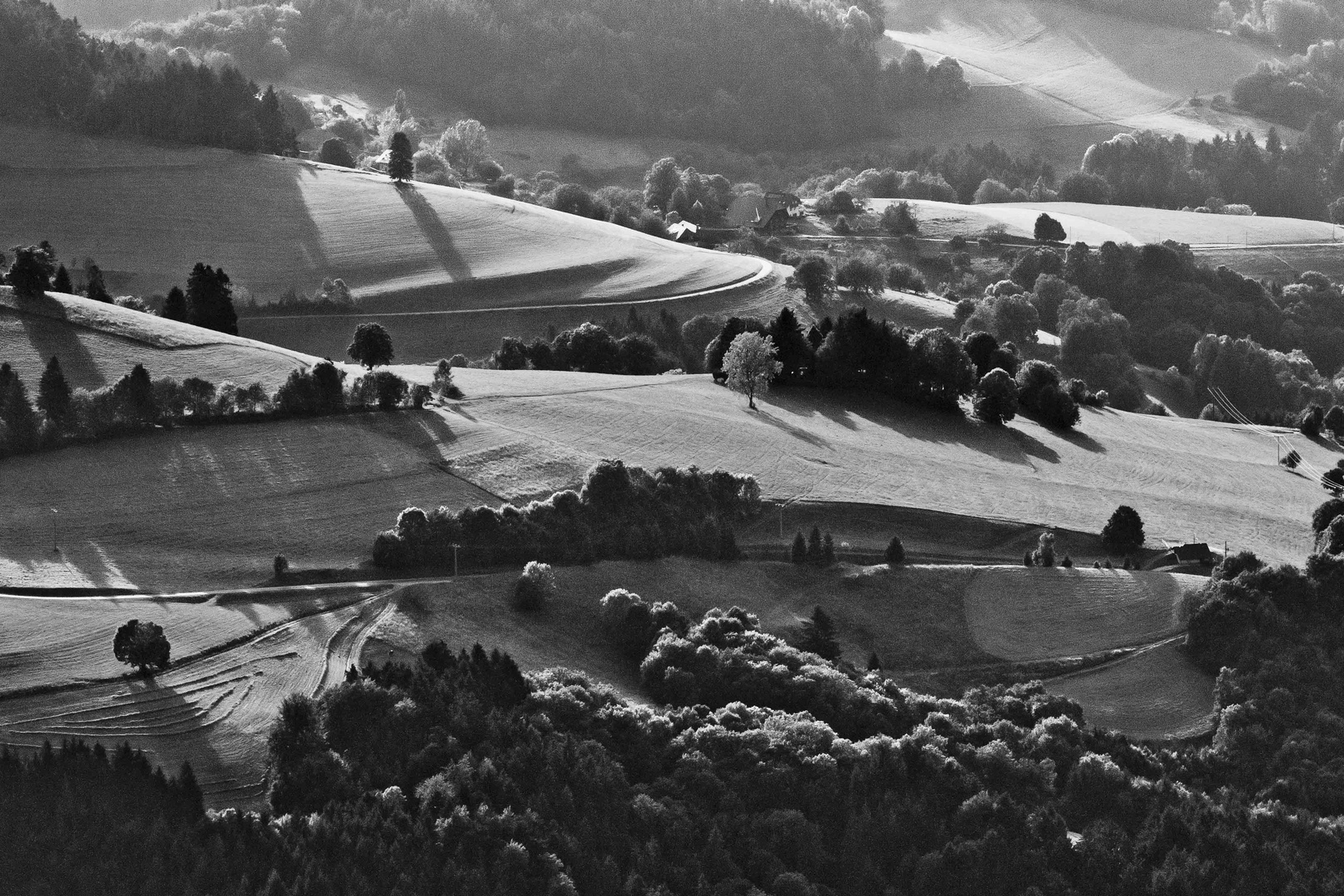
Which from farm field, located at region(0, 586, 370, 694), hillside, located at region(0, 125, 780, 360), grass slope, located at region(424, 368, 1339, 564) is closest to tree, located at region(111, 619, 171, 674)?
farm field, located at region(0, 586, 370, 694)

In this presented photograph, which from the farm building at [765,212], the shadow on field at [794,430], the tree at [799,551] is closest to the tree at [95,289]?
the shadow on field at [794,430]

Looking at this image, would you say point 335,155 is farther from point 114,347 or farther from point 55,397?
point 55,397

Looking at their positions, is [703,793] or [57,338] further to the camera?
[57,338]

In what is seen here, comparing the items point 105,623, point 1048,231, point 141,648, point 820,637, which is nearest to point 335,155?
point 1048,231

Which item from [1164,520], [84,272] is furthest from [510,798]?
[84,272]

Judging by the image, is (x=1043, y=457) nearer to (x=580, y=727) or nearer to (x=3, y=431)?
(x=580, y=727)

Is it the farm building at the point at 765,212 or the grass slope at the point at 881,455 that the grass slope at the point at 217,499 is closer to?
the grass slope at the point at 881,455
